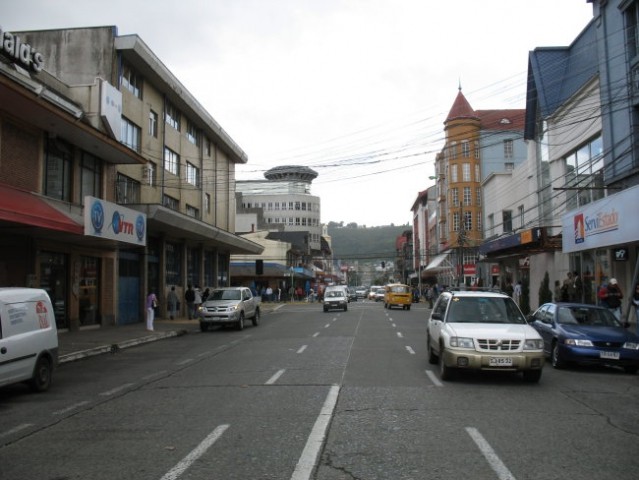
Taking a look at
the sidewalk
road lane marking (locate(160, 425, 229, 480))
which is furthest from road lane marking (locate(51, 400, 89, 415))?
the sidewalk

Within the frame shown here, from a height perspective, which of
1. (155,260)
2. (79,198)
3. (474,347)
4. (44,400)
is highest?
(79,198)

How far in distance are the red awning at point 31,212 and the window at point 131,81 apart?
10.6 meters

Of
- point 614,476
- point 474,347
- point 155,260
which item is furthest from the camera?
point 155,260

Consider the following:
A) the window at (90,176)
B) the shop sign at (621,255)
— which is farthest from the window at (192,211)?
the shop sign at (621,255)

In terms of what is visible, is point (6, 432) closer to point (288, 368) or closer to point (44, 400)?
point (44, 400)

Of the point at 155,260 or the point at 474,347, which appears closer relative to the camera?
the point at 474,347

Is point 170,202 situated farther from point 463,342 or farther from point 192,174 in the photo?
point 463,342

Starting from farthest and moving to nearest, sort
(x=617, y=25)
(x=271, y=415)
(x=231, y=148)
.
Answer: (x=231, y=148) → (x=617, y=25) → (x=271, y=415)

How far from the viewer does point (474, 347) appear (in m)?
9.93

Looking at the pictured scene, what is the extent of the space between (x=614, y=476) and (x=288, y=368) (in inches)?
309

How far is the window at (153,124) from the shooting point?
29.7m

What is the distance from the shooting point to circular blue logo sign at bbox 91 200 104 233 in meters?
18.7

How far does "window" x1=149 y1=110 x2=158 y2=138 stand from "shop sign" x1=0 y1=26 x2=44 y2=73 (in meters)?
11.4

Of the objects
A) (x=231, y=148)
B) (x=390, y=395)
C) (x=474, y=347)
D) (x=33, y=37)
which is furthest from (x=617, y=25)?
(x=231, y=148)
